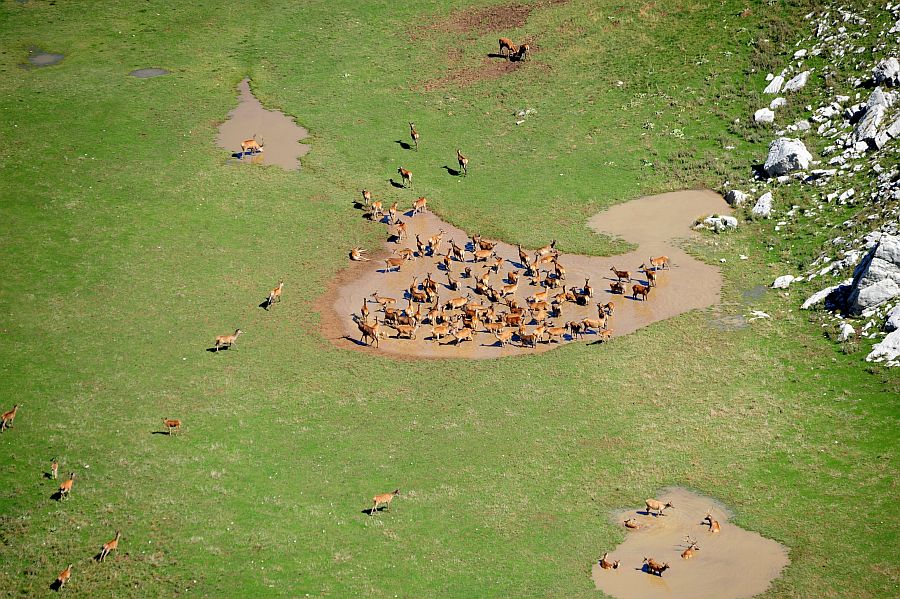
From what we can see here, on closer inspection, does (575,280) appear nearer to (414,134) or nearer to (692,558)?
(414,134)

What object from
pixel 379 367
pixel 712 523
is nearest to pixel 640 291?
pixel 379 367

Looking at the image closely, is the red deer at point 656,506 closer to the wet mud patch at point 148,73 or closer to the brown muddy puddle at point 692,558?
the brown muddy puddle at point 692,558

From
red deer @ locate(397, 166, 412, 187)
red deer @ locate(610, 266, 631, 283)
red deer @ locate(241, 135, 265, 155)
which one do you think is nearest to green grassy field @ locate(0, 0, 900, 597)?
red deer @ locate(397, 166, 412, 187)

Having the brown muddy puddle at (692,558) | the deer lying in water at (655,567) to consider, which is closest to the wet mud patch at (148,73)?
the brown muddy puddle at (692,558)

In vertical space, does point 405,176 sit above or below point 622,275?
below

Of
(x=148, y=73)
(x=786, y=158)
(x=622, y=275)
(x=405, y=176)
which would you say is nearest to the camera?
(x=622, y=275)

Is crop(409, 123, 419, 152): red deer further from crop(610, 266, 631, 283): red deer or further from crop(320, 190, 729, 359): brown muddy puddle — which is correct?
crop(610, 266, 631, 283): red deer
